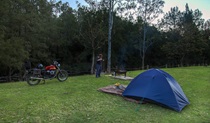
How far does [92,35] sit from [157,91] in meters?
15.0

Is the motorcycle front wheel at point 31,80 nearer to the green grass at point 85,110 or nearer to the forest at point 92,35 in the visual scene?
the green grass at point 85,110

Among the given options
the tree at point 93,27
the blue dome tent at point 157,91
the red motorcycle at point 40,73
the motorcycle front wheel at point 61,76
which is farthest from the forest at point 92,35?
the blue dome tent at point 157,91

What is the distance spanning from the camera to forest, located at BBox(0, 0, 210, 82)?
709 inches

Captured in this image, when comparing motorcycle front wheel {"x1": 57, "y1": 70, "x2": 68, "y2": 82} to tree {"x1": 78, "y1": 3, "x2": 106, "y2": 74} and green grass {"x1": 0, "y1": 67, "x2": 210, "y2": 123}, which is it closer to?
green grass {"x1": 0, "y1": 67, "x2": 210, "y2": 123}

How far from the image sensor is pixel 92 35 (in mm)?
20281

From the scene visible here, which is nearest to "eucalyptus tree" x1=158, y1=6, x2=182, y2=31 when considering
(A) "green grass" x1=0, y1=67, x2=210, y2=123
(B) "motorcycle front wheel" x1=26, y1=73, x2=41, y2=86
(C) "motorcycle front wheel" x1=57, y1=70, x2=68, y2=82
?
(C) "motorcycle front wheel" x1=57, y1=70, x2=68, y2=82

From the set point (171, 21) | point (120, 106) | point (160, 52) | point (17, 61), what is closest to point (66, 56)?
point (17, 61)

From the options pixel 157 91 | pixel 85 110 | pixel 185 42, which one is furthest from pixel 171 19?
pixel 85 110

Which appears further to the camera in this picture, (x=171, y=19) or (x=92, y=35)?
(x=171, y=19)

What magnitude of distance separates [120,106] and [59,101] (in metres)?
1.88

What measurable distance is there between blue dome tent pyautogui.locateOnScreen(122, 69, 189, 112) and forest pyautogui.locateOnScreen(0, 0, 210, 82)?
27.0 feet

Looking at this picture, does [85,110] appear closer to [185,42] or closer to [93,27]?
[93,27]

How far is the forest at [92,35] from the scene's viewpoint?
18.0 m

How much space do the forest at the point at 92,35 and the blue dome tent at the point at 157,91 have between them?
8.22m
